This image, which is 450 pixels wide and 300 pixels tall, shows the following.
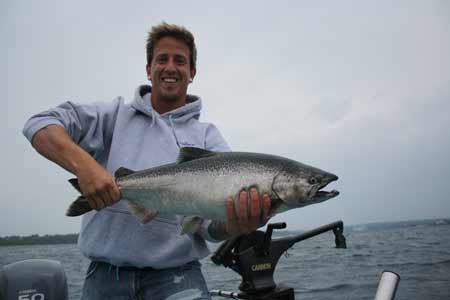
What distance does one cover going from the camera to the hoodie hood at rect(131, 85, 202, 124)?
418 centimetres

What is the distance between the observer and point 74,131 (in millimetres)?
3676

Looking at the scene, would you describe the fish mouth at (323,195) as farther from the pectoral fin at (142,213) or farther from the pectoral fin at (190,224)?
the pectoral fin at (142,213)

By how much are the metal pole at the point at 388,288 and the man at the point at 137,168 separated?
1155mm

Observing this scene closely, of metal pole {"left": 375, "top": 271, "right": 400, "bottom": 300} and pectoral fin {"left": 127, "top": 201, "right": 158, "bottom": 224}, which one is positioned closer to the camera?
metal pole {"left": 375, "top": 271, "right": 400, "bottom": 300}

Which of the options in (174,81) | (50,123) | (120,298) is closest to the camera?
(50,123)

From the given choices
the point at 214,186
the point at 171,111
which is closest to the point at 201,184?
the point at 214,186

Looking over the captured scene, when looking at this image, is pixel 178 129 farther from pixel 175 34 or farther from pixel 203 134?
pixel 175 34

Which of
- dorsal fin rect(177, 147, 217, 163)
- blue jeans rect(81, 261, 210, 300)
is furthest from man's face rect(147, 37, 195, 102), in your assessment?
blue jeans rect(81, 261, 210, 300)

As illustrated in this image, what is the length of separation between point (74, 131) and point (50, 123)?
0.43 m

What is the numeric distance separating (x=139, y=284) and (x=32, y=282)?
4.66ft

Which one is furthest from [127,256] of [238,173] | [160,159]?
[238,173]

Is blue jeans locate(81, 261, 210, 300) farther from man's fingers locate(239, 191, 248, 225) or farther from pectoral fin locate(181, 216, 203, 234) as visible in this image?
man's fingers locate(239, 191, 248, 225)

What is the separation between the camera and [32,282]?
Answer: 4039 mm

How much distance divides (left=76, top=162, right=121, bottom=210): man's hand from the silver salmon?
1.11ft
